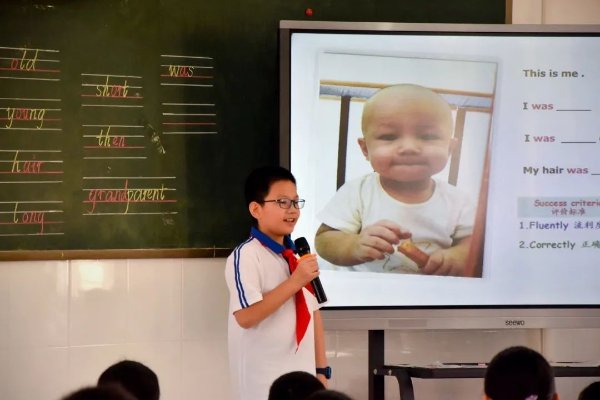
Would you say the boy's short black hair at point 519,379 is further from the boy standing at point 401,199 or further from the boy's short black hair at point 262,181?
the boy standing at point 401,199

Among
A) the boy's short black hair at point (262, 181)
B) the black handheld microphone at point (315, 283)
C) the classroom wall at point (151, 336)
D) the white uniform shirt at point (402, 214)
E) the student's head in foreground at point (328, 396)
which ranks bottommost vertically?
the classroom wall at point (151, 336)

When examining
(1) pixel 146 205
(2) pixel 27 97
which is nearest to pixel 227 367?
(1) pixel 146 205

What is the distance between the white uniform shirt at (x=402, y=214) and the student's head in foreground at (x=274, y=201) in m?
0.95

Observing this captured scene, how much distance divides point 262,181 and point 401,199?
3.78 feet

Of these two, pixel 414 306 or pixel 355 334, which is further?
pixel 355 334

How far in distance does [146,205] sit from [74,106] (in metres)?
0.53

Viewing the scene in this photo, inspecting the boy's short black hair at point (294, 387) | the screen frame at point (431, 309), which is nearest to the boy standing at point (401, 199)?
the screen frame at point (431, 309)

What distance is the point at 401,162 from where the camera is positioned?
4223 millimetres

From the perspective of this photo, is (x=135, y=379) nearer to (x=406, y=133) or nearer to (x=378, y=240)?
(x=378, y=240)

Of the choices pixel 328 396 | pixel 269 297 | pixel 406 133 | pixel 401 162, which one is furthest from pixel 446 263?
pixel 328 396

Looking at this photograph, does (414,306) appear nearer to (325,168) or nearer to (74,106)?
(325,168)

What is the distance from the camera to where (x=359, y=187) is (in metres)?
4.20

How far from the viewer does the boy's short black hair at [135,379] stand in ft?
8.12

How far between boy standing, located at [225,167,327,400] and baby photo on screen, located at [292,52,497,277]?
956mm
